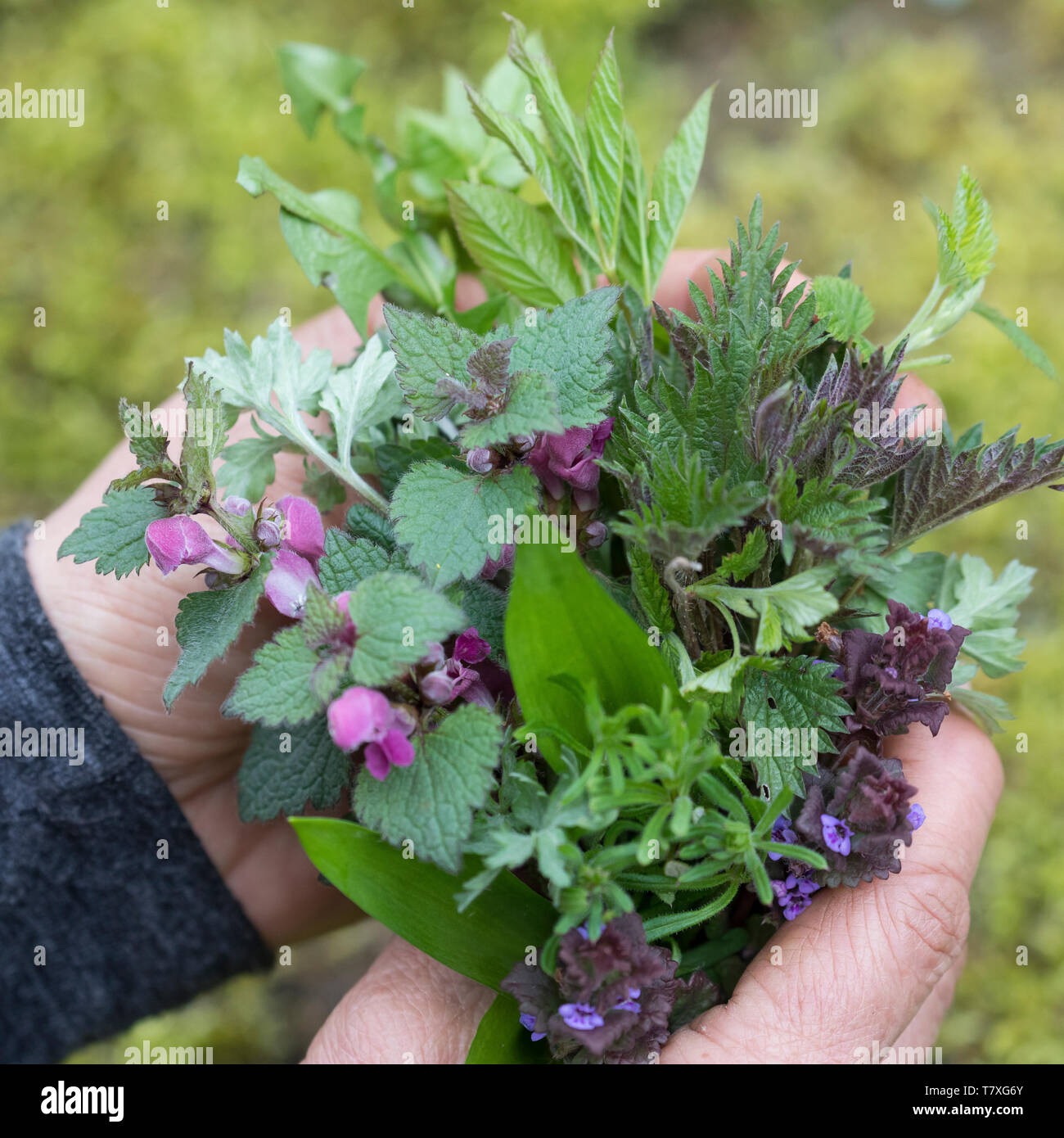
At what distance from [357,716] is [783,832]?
28 centimetres

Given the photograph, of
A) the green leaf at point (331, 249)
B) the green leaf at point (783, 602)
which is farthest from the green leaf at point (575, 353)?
the green leaf at point (331, 249)

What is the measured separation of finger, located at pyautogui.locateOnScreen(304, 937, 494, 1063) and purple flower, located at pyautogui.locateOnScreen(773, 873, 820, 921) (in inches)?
9.5

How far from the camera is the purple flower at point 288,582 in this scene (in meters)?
0.59

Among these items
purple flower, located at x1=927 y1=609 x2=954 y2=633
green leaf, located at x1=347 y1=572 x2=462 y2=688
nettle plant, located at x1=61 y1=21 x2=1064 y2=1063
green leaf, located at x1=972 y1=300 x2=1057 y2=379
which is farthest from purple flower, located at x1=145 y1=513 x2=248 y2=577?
green leaf, located at x1=972 y1=300 x2=1057 y2=379

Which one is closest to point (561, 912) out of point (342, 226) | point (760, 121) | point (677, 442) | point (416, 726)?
point (416, 726)

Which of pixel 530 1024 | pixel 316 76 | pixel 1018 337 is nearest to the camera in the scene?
pixel 530 1024

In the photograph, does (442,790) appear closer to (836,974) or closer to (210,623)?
(210,623)

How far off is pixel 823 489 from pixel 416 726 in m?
0.27

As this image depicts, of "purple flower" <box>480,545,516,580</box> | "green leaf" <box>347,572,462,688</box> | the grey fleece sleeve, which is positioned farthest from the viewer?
the grey fleece sleeve

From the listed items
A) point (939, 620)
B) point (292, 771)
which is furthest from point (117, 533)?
point (939, 620)

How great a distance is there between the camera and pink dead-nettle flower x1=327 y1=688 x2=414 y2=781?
1.69 ft

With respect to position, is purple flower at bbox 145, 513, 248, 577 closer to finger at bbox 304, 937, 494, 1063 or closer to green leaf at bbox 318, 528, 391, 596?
green leaf at bbox 318, 528, 391, 596

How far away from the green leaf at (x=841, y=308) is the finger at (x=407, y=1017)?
539mm

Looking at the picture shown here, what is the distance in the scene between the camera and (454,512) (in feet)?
1.86
